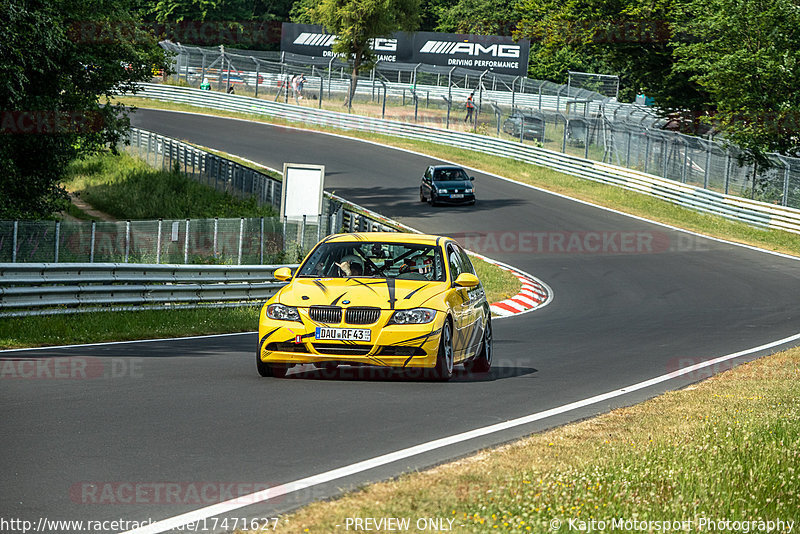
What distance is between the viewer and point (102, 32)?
2655cm

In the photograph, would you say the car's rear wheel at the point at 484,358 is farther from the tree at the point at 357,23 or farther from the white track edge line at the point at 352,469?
the tree at the point at 357,23

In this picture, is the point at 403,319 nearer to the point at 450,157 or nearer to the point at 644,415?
the point at 644,415

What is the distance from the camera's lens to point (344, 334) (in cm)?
1059

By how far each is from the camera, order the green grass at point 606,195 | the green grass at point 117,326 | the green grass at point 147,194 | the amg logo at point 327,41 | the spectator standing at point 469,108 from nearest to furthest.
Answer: the green grass at point 117,326 < the green grass at point 147,194 < the green grass at point 606,195 < the spectator standing at point 469,108 < the amg logo at point 327,41

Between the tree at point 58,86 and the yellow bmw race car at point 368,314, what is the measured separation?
530 inches

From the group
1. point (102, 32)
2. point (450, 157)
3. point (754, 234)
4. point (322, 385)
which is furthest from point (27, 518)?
point (450, 157)

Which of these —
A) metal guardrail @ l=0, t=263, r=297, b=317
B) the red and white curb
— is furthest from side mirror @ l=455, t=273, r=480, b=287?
the red and white curb

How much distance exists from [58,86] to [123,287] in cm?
1004

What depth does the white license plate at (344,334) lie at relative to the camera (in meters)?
10.6

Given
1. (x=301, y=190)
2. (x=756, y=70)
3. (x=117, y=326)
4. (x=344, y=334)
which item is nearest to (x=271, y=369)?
(x=344, y=334)

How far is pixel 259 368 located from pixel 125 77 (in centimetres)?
1889

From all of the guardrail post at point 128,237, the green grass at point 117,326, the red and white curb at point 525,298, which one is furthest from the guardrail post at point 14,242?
the red and white curb at point 525,298

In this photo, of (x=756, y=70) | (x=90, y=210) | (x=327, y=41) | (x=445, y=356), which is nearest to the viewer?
(x=445, y=356)

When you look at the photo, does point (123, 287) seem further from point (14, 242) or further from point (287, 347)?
point (287, 347)
